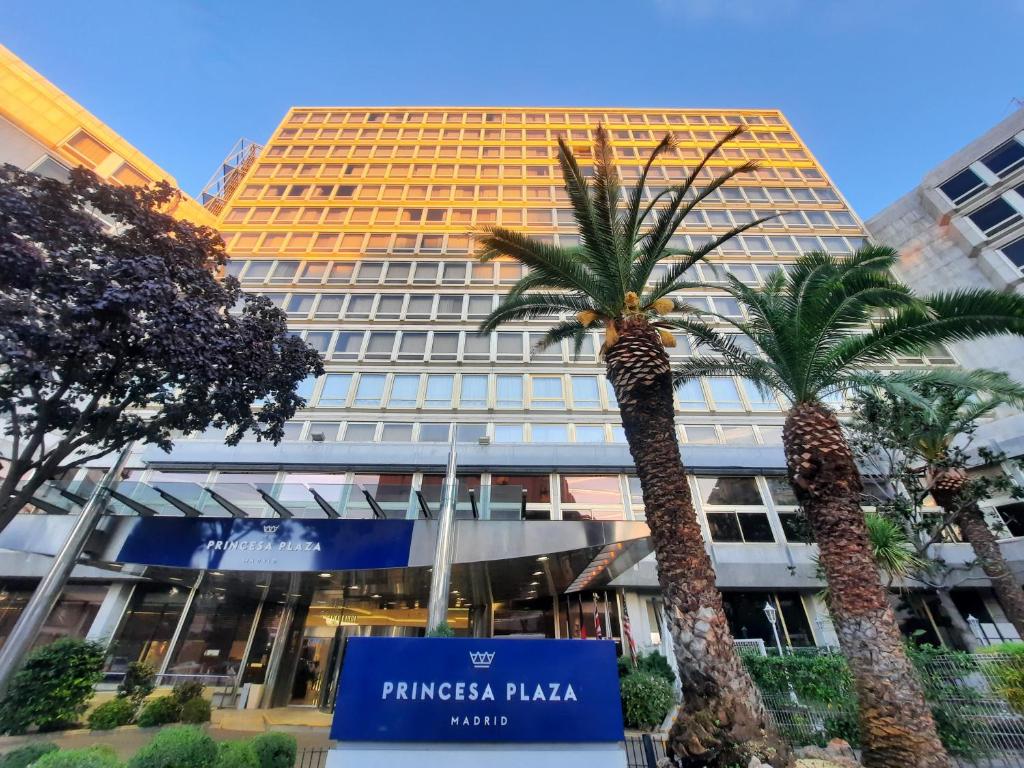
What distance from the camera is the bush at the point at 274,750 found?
714cm

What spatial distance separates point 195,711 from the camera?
38.3ft

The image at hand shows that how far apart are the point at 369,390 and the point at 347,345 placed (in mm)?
3747

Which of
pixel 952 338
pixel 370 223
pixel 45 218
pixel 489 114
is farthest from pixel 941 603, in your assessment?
pixel 489 114

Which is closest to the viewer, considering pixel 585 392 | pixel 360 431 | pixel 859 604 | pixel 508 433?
pixel 859 604

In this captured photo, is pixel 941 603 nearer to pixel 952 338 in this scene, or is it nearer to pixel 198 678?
pixel 952 338

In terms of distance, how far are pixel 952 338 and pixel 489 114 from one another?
43.1 meters

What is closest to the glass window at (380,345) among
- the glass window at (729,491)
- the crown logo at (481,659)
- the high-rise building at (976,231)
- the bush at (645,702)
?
the glass window at (729,491)

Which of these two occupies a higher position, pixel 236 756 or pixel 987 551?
pixel 987 551

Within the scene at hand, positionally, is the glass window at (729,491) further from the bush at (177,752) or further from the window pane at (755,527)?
the bush at (177,752)

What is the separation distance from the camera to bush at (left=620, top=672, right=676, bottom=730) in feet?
37.8

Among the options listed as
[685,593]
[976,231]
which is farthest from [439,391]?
[976,231]

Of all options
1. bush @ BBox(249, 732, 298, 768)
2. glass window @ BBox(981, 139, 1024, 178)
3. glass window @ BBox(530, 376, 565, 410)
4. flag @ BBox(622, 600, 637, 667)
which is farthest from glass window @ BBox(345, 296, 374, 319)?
glass window @ BBox(981, 139, 1024, 178)

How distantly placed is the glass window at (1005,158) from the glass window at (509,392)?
2912cm

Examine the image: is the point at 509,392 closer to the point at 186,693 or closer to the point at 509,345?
the point at 509,345
